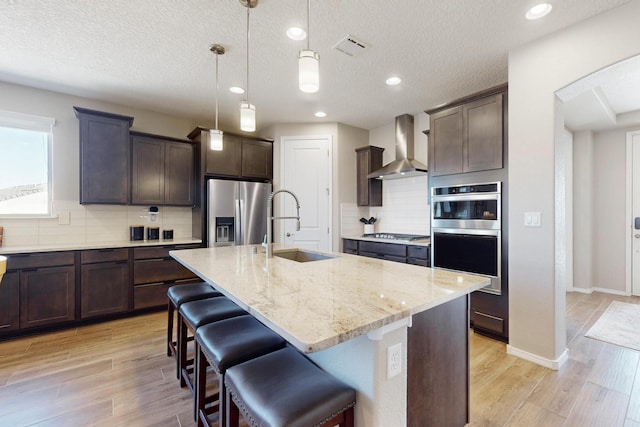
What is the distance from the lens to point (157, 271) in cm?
357

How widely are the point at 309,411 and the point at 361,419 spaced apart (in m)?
0.25

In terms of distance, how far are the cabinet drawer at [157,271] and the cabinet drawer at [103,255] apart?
0.57ft

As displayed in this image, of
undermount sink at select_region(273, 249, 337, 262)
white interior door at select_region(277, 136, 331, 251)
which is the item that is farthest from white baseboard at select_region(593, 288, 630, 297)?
undermount sink at select_region(273, 249, 337, 262)

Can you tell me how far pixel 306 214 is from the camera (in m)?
4.47

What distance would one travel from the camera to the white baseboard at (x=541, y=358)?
2248 millimetres

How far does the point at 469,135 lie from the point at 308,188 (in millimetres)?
→ 2355

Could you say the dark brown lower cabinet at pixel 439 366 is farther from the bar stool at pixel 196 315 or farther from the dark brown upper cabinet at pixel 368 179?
the dark brown upper cabinet at pixel 368 179

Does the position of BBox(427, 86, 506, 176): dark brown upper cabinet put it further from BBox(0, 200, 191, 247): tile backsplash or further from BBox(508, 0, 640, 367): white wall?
BBox(0, 200, 191, 247): tile backsplash

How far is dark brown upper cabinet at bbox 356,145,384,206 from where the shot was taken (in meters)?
4.56

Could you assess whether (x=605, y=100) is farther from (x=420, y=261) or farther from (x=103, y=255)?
(x=103, y=255)

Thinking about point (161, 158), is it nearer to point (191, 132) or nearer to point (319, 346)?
point (191, 132)

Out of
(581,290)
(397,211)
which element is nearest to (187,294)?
(397,211)

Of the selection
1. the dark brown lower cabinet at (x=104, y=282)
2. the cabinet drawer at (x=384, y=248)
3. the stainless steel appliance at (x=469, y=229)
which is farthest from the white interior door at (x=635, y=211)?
the dark brown lower cabinet at (x=104, y=282)

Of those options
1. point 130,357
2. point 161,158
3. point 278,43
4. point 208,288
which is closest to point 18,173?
point 161,158
